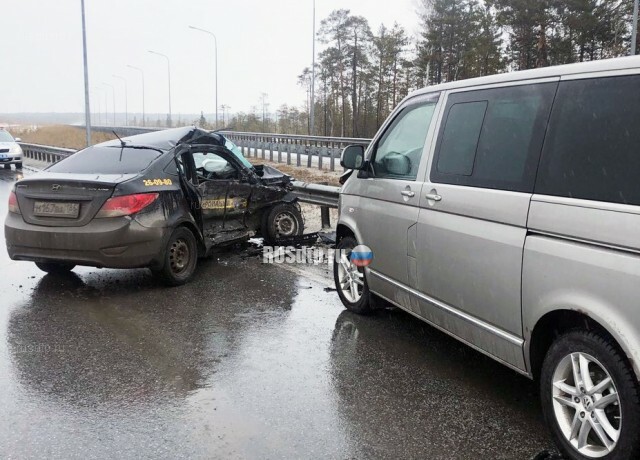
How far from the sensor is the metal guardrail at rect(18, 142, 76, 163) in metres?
22.6

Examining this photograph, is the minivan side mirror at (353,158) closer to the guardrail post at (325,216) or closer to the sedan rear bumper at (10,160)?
the guardrail post at (325,216)

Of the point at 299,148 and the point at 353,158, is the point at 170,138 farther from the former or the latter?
the point at 299,148

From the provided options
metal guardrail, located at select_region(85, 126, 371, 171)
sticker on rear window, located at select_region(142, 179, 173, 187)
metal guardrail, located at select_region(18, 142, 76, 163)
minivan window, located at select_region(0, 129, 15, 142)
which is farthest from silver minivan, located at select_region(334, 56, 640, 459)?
minivan window, located at select_region(0, 129, 15, 142)

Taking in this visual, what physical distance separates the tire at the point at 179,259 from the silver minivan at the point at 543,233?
2.84 meters

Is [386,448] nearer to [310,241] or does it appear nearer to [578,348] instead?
[578,348]

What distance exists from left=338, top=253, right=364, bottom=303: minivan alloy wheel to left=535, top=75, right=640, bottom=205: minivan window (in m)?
2.56

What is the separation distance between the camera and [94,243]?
19.2 feet

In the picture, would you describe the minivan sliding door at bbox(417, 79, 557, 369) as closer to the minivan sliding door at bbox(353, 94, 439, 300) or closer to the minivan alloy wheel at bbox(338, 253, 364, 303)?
the minivan sliding door at bbox(353, 94, 439, 300)

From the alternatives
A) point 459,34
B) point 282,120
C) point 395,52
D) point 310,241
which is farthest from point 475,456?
point 282,120

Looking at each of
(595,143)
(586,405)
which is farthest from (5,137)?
(586,405)

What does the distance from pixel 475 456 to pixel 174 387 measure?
2032 millimetres

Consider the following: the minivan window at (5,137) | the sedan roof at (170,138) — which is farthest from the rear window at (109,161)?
the minivan window at (5,137)

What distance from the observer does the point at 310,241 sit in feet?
29.5

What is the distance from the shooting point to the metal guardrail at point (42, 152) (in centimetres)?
2257
